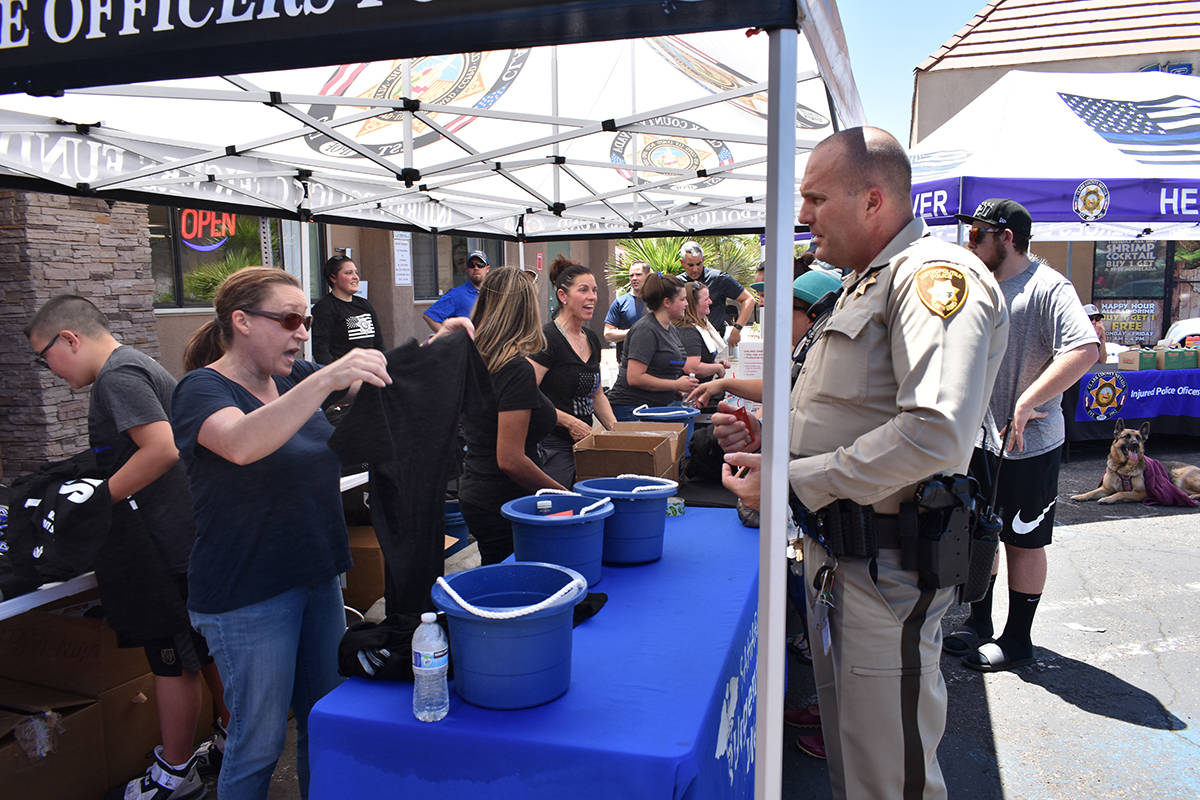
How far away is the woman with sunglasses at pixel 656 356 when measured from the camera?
529cm

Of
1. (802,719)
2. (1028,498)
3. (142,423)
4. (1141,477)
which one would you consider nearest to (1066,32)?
(1141,477)

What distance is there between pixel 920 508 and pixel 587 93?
4.21 m

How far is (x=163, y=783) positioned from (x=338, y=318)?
398 centimetres

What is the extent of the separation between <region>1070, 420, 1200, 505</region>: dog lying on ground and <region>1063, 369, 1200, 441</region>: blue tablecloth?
56.5 inches

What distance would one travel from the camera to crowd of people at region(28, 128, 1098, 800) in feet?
5.87

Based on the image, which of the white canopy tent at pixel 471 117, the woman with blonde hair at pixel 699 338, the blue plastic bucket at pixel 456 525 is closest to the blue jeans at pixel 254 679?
the white canopy tent at pixel 471 117

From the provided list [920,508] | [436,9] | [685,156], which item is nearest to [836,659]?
[920,508]

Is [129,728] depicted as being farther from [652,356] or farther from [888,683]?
[652,356]

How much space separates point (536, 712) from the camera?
5.37ft

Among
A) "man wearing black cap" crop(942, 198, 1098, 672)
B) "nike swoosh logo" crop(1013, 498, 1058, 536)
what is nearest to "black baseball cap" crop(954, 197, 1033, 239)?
"man wearing black cap" crop(942, 198, 1098, 672)

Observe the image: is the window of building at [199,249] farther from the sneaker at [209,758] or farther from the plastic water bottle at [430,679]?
the plastic water bottle at [430,679]

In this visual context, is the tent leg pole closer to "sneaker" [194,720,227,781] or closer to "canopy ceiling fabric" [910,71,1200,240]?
"sneaker" [194,720,227,781]

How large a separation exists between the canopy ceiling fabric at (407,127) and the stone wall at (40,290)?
1.53m

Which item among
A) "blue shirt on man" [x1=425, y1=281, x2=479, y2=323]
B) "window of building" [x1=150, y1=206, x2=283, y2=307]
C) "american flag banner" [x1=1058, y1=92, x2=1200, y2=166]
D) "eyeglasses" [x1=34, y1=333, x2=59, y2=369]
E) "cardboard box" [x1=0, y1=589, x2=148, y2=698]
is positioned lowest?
"cardboard box" [x1=0, y1=589, x2=148, y2=698]
